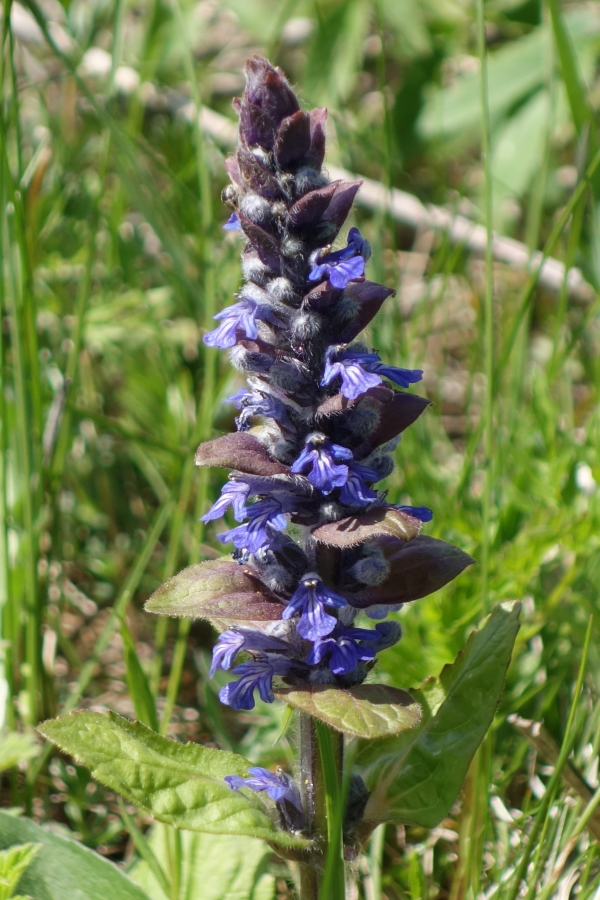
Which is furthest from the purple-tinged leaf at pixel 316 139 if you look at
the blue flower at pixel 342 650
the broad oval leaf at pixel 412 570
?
the blue flower at pixel 342 650

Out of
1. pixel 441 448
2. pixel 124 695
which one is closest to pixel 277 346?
pixel 124 695

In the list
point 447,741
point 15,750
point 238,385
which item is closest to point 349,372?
point 447,741

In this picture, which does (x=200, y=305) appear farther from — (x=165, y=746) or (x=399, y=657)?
(x=165, y=746)

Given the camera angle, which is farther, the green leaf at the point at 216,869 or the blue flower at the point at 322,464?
the green leaf at the point at 216,869

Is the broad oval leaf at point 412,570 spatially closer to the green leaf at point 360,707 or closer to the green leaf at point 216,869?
the green leaf at point 360,707

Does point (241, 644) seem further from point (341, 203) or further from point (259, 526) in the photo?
point (341, 203)

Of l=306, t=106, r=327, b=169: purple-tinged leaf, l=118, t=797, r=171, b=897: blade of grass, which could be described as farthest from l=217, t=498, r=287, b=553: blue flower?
l=118, t=797, r=171, b=897: blade of grass
